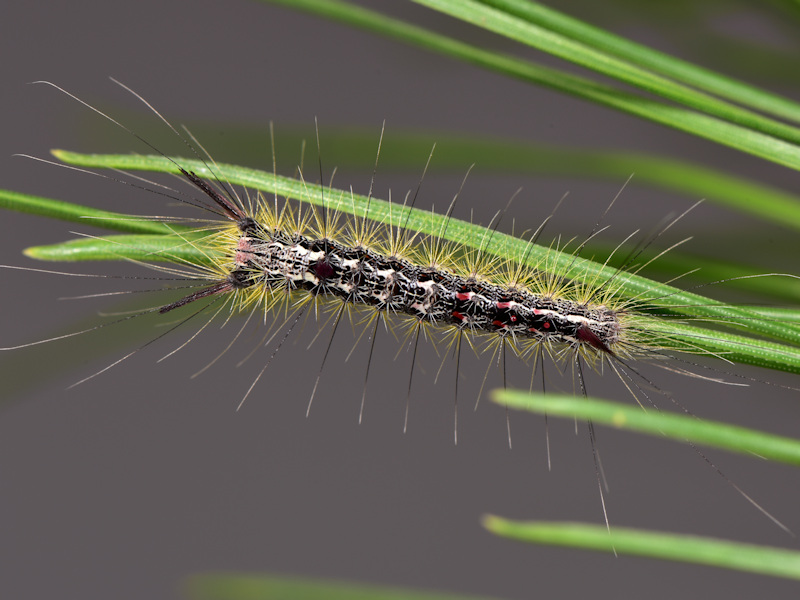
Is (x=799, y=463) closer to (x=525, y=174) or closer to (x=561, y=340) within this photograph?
(x=561, y=340)

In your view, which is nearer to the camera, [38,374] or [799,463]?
[799,463]

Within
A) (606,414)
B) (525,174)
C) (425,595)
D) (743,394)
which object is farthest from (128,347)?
(743,394)

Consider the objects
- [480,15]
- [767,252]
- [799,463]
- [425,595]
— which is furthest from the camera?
[767,252]

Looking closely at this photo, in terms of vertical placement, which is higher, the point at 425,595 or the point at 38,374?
the point at 38,374

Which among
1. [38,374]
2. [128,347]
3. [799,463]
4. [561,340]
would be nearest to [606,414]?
[799,463]

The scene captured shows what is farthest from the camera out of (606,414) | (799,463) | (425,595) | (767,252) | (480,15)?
(767,252)

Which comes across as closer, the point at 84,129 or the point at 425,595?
the point at 425,595

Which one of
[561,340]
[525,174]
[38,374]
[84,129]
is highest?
[84,129]

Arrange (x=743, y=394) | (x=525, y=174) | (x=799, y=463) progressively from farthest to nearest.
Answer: (x=743, y=394), (x=525, y=174), (x=799, y=463)

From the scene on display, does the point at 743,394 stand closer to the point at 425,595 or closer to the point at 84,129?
the point at 425,595
